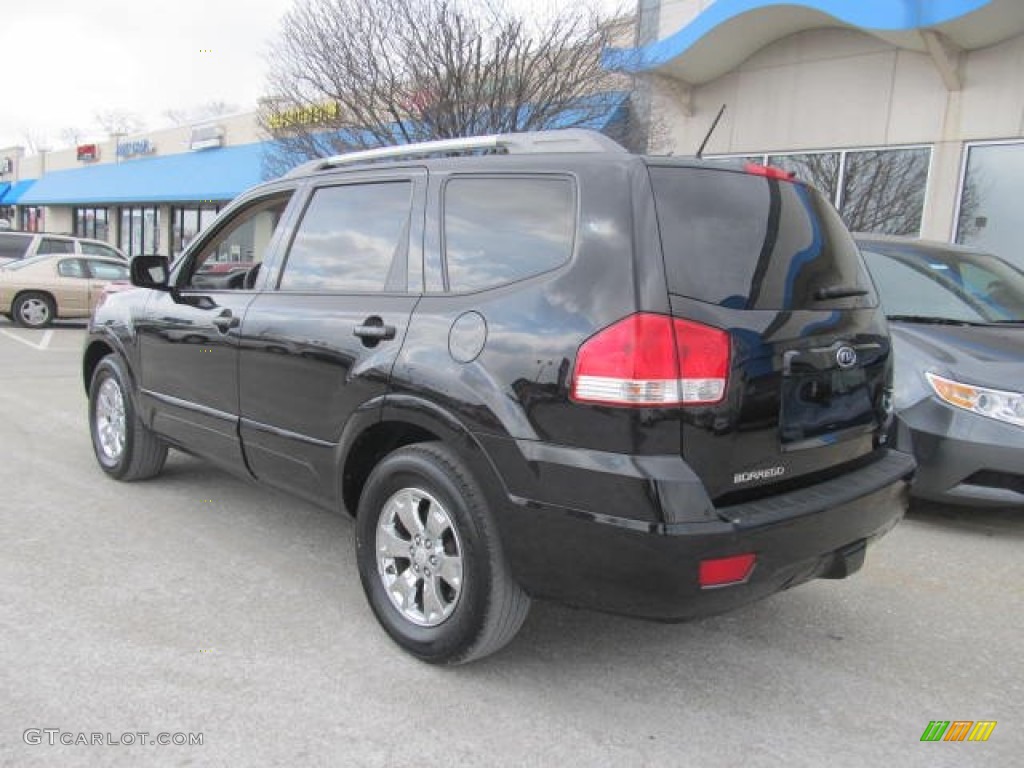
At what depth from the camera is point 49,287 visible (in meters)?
15.3

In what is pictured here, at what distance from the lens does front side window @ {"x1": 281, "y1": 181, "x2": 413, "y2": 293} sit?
11.0 ft

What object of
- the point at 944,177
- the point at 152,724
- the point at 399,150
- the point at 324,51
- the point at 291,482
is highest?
the point at 324,51

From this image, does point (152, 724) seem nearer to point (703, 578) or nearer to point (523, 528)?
point (523, 528)

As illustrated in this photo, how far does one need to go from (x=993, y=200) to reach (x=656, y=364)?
10935 mm

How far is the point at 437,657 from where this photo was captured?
2.96 meters

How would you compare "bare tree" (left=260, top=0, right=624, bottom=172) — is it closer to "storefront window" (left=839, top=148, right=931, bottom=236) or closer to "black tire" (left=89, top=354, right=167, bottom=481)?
"storefront window" (left=839, top=148, right=931, bottom=236)

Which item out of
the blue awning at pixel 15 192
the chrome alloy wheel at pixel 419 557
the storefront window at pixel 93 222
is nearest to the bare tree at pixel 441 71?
the chrome alloy wheel at pixel 419 557

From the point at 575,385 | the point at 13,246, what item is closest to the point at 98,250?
the point at 13,246

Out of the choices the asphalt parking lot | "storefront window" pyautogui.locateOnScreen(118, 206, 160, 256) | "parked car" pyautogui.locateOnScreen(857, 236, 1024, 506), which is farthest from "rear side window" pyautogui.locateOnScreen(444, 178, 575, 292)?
"storefront window" pyautogui.locateOnScreen(118, 206, 160, 256)

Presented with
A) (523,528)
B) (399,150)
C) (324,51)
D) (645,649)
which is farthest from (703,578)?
(324,51)

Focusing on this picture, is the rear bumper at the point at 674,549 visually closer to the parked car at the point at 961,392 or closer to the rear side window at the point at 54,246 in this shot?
the parked car at the point at 961,392

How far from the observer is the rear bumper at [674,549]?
7.94 ft

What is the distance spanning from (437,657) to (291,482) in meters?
1.15

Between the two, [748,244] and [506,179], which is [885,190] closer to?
[748,244]
